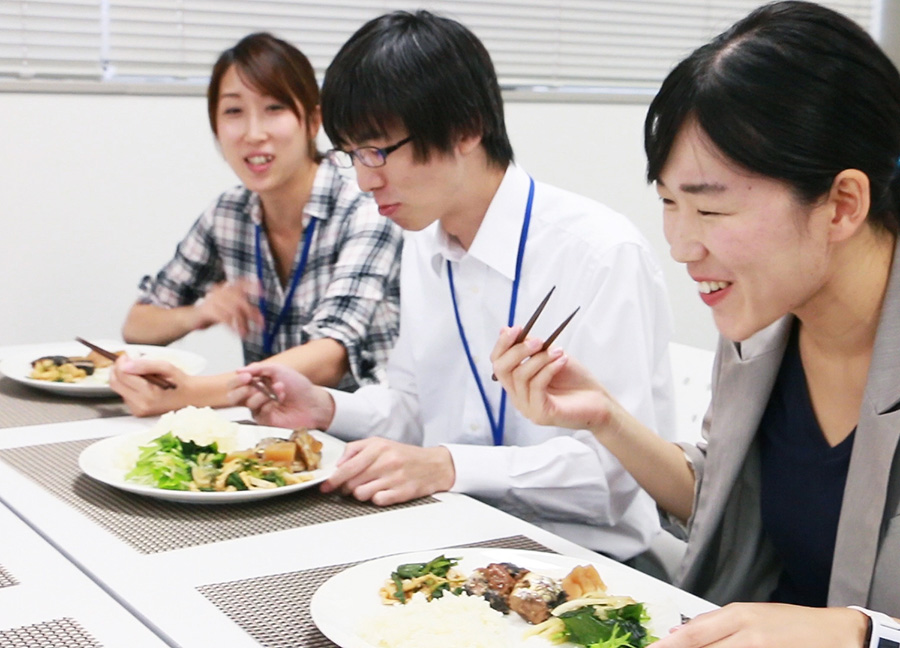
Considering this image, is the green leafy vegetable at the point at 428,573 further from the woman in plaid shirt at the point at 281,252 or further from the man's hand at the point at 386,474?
the woman in plaid shirt at the point at 281,252

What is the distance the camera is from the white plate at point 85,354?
2.15 m

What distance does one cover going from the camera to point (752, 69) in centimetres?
127

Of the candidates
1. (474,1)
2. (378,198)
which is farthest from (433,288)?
(474,1)

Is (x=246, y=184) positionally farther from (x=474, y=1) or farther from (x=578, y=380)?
(x=474, y=1)

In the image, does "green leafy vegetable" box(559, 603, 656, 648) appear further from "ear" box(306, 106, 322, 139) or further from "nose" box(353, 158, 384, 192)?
"ear" box(306, 106, 322, 139)

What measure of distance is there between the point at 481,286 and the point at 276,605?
93 centimetres

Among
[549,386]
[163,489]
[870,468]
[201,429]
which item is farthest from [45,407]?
[870,468]

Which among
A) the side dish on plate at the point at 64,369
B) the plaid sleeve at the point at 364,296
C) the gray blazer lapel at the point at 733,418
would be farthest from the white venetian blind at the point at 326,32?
the gray blazer lapel at the point at 733,418

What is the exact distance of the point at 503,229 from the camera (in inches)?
78.1

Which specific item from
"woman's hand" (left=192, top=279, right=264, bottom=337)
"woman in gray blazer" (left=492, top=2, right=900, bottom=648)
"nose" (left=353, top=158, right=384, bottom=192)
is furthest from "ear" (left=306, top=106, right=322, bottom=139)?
"woman in gray blazer" (left=492, top=2, right=900, bottom=648)

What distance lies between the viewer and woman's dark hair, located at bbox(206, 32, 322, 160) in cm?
256

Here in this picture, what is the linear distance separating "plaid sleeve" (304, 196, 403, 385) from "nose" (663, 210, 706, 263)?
3.96 feet

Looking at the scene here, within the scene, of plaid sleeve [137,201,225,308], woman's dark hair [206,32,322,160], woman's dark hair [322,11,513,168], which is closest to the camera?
woman's dark hair [322,11,513,168]

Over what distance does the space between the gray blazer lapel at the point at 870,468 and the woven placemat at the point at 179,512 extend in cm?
57
